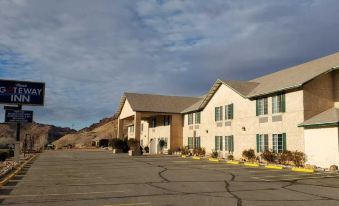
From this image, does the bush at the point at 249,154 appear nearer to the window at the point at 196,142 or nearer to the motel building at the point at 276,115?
the motel building at the point at 276,115

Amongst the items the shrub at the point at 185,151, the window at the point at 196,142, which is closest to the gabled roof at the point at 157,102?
the shrub at the point at 185,151

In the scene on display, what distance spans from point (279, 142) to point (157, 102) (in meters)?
25.8

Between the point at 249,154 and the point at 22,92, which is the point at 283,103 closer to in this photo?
the point at 249,154

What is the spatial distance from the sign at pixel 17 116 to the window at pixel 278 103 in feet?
56.3

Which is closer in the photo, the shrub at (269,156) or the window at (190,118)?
the shrub at (269,156)

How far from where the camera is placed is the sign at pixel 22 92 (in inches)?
1042

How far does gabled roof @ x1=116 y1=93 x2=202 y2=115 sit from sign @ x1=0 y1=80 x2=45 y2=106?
21.0 m

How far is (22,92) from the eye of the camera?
88.8 feet

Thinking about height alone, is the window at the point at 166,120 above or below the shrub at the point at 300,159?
above

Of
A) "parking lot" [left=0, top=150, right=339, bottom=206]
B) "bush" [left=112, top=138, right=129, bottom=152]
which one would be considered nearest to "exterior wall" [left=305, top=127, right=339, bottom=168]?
"parking lot" [left=0, top=150, right=339, bottom=206]

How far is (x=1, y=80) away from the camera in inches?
1037

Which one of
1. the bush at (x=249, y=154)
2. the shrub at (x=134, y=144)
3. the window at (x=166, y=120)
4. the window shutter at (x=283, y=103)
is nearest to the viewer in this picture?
the window shutter at (x=283, y=103)

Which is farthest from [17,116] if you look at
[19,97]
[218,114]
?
[218,114]

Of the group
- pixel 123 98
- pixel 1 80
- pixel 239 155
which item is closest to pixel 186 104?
pixel 123 98
